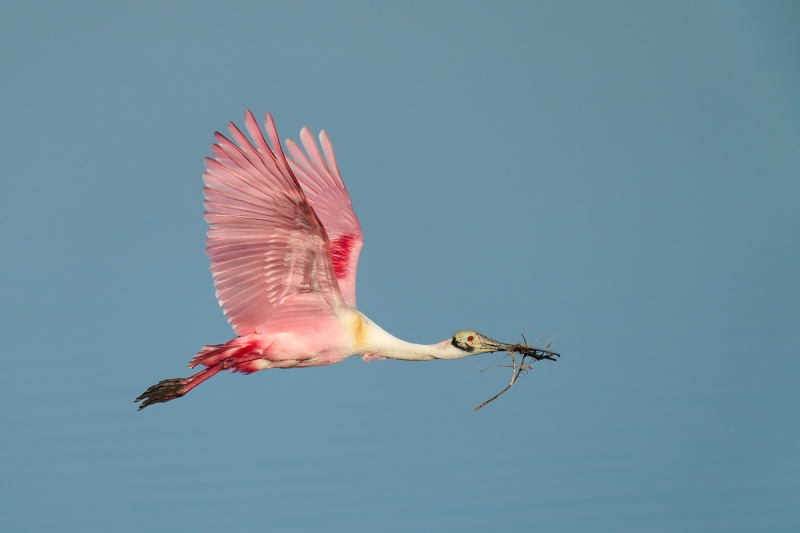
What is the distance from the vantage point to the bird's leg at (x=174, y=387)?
9.38 m

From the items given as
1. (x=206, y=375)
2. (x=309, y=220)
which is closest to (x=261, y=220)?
(x=309, y=220)

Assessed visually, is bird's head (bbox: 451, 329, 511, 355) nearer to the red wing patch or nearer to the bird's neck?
the bird's neck

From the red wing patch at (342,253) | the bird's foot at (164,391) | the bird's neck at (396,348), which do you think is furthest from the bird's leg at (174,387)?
the red wing patch at (342,253)

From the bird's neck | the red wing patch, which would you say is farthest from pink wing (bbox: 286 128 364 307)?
the bird's neck

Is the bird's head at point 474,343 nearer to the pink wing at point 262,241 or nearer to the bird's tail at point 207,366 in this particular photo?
the pink wing at point 262,241

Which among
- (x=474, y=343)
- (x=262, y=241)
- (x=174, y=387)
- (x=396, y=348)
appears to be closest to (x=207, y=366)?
(x=174, y=387)

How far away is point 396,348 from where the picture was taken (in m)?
10.1

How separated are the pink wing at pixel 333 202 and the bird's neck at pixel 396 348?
529 millimetres

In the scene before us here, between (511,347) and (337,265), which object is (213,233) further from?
(511,347)

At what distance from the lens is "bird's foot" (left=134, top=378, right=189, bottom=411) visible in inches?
369

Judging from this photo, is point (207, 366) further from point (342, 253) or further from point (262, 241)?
point (342, 253)

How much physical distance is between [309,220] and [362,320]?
1189 mm

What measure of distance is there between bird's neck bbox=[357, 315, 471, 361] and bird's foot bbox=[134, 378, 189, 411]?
1372 millimetres

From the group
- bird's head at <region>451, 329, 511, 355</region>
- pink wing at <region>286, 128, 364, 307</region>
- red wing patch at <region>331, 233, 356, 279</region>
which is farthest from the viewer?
red wing patch at <region>331, 233, 356, 279</region>
